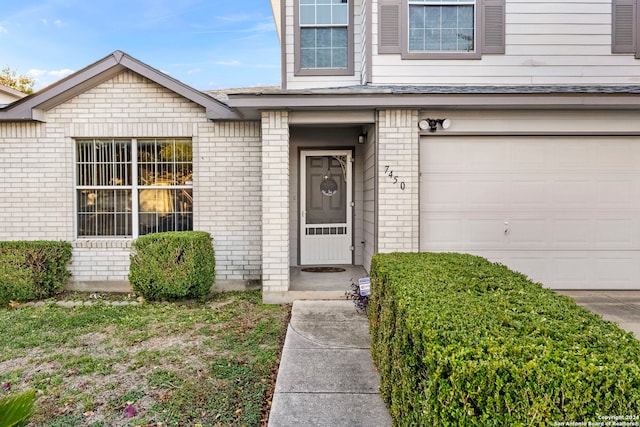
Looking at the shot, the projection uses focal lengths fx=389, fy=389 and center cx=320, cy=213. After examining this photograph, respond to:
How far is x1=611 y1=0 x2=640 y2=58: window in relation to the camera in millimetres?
6203

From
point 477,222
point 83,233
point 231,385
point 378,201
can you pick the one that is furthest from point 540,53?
point 83,233

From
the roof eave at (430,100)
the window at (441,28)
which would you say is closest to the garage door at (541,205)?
the roof eave at (430,100)

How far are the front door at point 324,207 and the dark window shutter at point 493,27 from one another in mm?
3063

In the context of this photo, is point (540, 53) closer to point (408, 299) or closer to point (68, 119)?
point (408, 299)

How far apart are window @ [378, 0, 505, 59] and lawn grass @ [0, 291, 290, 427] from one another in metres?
4.54

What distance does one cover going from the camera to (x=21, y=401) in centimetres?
137

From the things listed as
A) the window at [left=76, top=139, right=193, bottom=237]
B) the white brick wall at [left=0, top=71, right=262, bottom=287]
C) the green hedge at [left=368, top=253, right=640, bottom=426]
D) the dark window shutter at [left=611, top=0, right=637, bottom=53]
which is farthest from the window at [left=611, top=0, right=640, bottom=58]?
the window at [left=76, top=139, right=193, bottom=237]

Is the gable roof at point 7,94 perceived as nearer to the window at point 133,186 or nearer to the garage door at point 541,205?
the window at point 133,186

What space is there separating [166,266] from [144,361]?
2.07 meters

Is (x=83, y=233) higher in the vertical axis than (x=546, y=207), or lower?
lower

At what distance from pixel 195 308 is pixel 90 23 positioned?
18.0 meters

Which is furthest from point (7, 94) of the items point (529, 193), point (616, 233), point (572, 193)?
point (616, 233)

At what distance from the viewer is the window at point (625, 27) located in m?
6.20

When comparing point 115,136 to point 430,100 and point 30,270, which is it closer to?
point 30,270
